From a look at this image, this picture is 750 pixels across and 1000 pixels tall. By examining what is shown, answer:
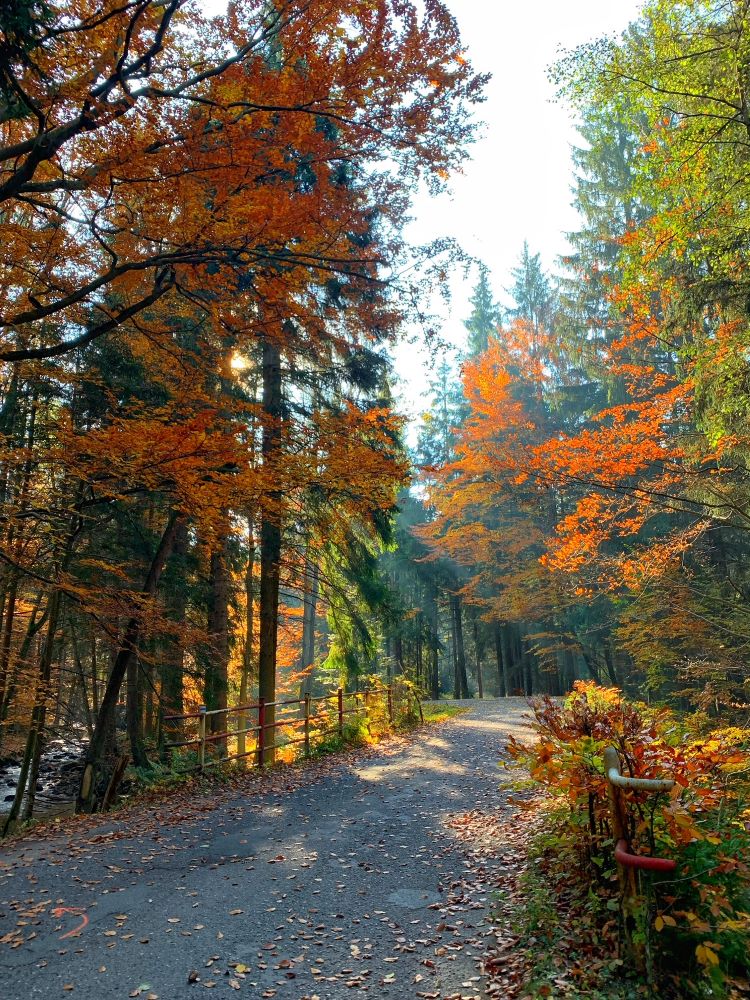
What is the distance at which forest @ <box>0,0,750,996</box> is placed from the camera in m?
5.13

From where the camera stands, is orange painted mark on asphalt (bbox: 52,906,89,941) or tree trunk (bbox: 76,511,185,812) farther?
tree trunk (bbox: 76,511,185,812)

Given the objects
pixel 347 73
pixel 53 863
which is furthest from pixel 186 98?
pixel 53 863

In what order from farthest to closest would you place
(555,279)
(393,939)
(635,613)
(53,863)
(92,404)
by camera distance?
(555,279) → (635,613) → (92,404) → (53,863) → (393,939)

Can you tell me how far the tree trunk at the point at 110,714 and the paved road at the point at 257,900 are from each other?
7.31ft

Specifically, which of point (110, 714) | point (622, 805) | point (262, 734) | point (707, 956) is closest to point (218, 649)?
point (262, 734)

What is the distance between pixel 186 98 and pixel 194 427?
3.24m

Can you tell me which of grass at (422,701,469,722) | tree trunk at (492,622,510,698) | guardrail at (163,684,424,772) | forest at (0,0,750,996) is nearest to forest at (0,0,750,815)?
forest at (0,0,750,996)

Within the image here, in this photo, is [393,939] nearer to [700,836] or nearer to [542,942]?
[542,942]

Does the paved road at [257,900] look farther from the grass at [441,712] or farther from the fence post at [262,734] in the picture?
the grass at [441,712]

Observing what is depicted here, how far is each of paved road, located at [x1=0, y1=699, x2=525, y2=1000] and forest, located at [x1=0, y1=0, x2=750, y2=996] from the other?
1.71 meters

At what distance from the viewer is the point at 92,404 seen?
32.6 feet

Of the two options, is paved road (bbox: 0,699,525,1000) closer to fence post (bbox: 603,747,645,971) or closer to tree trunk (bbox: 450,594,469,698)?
fence post (bbox: 603,747,645,971)

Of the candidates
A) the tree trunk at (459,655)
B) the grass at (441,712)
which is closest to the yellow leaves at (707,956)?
the grass at (441,712)

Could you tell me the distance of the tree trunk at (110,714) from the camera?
9.52 metres
